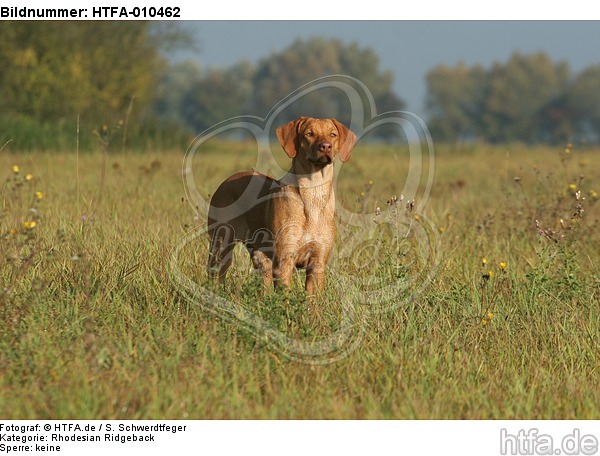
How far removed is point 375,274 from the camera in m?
6.28

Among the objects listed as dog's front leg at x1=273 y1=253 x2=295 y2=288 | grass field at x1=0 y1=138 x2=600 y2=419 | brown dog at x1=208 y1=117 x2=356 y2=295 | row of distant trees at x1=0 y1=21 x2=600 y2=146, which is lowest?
grass field at x1=0 y1=138 x2=600 y2=419

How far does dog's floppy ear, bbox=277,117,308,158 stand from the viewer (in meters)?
5.72

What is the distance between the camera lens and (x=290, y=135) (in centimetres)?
576

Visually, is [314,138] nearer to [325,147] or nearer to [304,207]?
[325,147]

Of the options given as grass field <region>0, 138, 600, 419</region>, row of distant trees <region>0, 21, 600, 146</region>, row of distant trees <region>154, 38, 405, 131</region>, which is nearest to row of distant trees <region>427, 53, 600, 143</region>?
row of distant trees <region>0, 21, 600, 146</region>

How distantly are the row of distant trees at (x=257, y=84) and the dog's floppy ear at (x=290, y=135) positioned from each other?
18.7 metres

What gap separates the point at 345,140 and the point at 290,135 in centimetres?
45

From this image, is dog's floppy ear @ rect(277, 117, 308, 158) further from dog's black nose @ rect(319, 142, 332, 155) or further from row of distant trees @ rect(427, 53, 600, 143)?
row of distant trees @ rect(427, 53, 600, 143)

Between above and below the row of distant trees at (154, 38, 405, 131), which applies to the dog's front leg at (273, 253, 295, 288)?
below

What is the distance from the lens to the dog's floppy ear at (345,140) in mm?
5820

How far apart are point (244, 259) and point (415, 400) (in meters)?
2.88

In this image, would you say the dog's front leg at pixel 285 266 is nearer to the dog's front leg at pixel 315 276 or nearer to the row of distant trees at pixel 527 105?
the dog's front leg at pixel 315 276

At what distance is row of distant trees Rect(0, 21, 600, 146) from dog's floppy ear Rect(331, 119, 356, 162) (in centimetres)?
1866

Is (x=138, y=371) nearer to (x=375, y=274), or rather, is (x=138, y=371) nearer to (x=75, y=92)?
(x=375, y=274)
